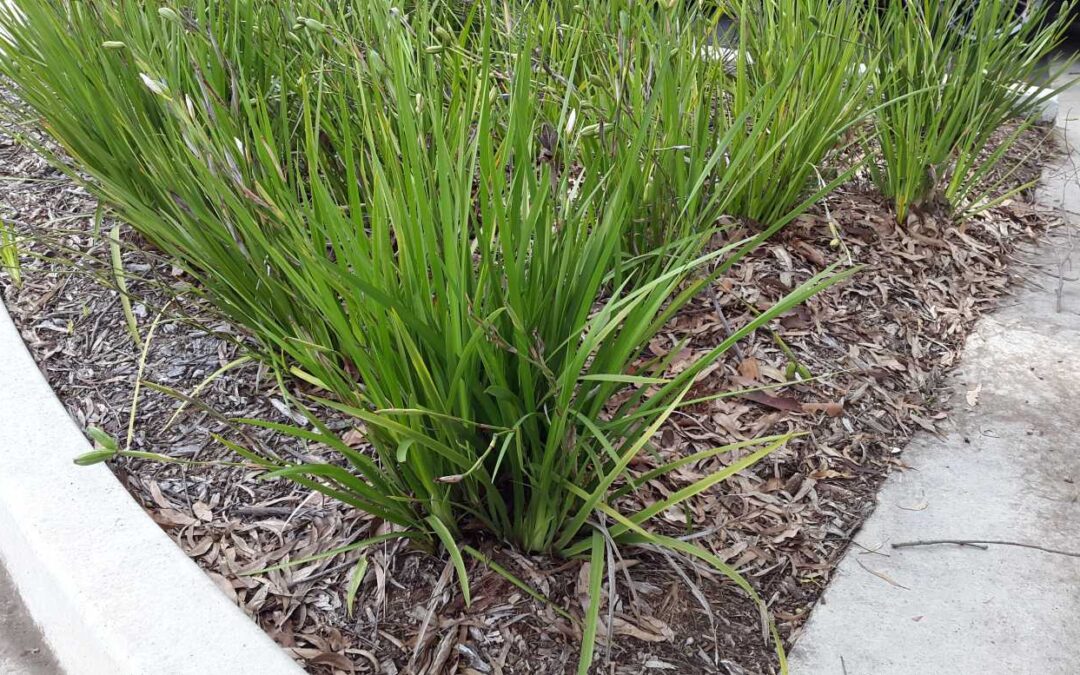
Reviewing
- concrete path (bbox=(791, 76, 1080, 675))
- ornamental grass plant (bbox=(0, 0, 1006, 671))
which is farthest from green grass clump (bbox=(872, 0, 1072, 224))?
concrete path (bbox=(791, 76, 1080, 675))

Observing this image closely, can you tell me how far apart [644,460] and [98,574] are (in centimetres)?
105

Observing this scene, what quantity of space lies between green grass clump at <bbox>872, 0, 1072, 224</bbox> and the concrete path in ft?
1.66

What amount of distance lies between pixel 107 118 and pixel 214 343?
1.98 ft

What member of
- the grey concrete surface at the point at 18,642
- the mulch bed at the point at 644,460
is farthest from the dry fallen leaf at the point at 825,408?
the grey concrete surface at the point at 18,642

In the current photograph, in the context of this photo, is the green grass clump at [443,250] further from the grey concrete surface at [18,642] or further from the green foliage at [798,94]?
the grey concrete surface at [18,642]

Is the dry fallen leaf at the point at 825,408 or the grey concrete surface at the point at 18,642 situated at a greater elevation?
the dry fallen leaf at the point at 825,408

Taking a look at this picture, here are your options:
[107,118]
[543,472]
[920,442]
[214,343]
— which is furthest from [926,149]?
[107,118]

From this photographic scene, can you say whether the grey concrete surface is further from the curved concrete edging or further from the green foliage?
the green foliage

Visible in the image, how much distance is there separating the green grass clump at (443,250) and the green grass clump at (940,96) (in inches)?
20.2

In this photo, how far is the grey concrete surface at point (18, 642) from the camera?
1695mm

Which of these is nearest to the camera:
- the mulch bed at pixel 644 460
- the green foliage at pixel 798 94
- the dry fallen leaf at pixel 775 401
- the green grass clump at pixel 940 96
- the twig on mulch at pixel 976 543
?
the mulch bed at pixel 644 460

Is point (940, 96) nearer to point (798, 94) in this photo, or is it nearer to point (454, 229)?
point (798, 94)

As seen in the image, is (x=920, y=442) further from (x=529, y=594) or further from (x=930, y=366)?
(x=529, y=594)

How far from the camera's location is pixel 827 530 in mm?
1883
